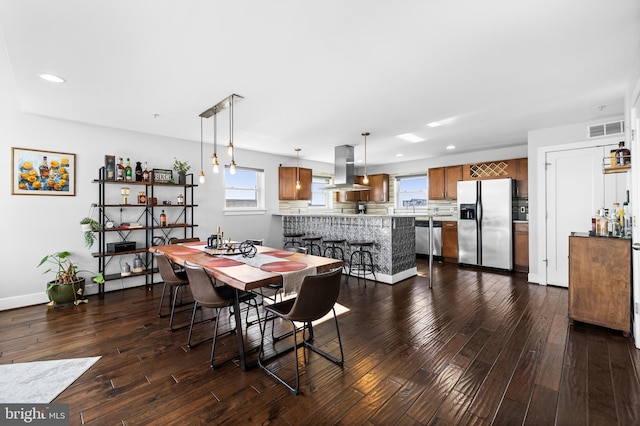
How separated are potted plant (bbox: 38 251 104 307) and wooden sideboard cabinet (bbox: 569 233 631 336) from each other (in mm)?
5917

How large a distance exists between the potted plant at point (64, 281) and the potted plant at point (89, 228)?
0.28 meters

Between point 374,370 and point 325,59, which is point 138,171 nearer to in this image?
point 325,59

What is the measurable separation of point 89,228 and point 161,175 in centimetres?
126

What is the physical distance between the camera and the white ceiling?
1.88 metres

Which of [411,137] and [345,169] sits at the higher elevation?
[411,137]

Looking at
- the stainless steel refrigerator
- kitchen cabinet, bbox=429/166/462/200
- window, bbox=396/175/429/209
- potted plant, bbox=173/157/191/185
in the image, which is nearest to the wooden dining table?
potted plant, bbox=173/157/191/185

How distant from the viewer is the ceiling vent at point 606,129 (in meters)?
3.79

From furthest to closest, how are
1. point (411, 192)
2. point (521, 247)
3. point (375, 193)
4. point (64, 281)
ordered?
point (375, 193)
point (411, 192)
point (521, 247)
point (64, 281)

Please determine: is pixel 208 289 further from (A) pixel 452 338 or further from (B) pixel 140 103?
(B) pixel 140 103

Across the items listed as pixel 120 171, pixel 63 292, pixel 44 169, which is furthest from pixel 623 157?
pixel 44 169

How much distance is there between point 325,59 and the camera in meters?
2.46

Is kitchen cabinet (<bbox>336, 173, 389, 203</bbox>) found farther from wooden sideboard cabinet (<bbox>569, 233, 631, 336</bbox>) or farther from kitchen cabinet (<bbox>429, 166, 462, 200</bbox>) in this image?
wooden sideboard cabinet (<bbox>569, 233, 631, 336</bbox>)

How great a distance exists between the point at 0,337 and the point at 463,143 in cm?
720

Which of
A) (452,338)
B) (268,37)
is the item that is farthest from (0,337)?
(452,338)
